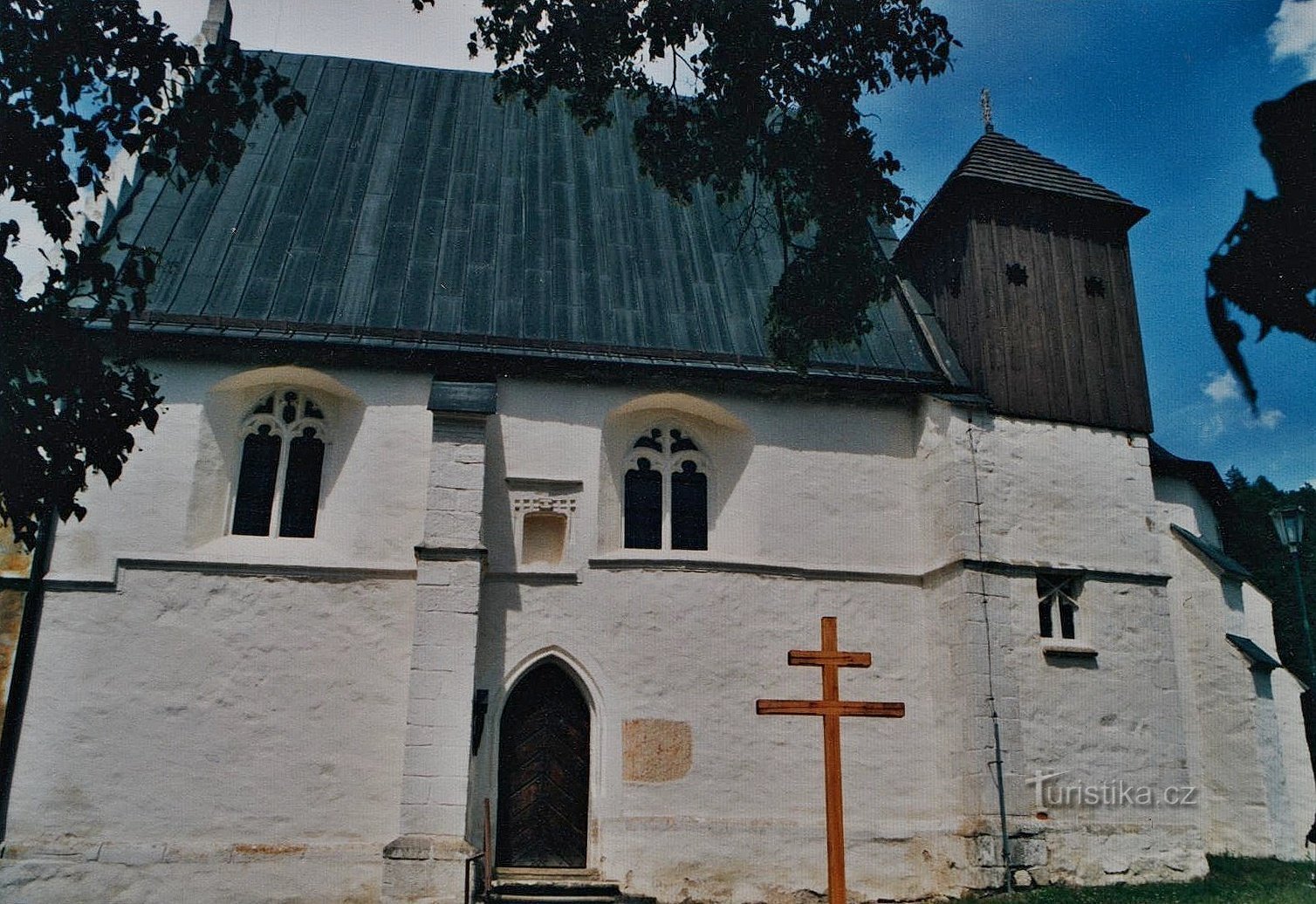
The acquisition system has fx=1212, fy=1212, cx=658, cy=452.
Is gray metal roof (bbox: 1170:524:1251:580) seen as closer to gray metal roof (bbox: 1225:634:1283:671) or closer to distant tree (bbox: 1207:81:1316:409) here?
gray metal roof (bbox: 1225:634:1283:671)

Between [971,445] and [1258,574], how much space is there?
271 inches

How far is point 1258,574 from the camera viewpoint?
1848 centimetres

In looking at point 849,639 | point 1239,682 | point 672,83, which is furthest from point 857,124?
point 1239,682

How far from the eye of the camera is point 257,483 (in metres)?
14.0

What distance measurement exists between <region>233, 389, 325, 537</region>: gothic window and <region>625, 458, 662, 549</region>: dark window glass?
A: 3.64 meters

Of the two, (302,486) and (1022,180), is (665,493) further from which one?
(1022,180)

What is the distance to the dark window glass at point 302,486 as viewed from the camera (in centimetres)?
1389

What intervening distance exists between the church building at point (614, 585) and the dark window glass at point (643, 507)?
5 centimetres

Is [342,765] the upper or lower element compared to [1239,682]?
lower

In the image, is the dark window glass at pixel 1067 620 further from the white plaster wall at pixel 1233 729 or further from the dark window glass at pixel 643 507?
the dark window glass at pixel 643 507

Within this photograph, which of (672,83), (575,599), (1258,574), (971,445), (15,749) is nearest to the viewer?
(672,83)

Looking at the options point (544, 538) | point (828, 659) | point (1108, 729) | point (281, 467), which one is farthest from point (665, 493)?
point (1108, 729)

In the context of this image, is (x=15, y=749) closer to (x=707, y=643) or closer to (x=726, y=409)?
(x=707, y=643)

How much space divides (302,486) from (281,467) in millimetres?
324
